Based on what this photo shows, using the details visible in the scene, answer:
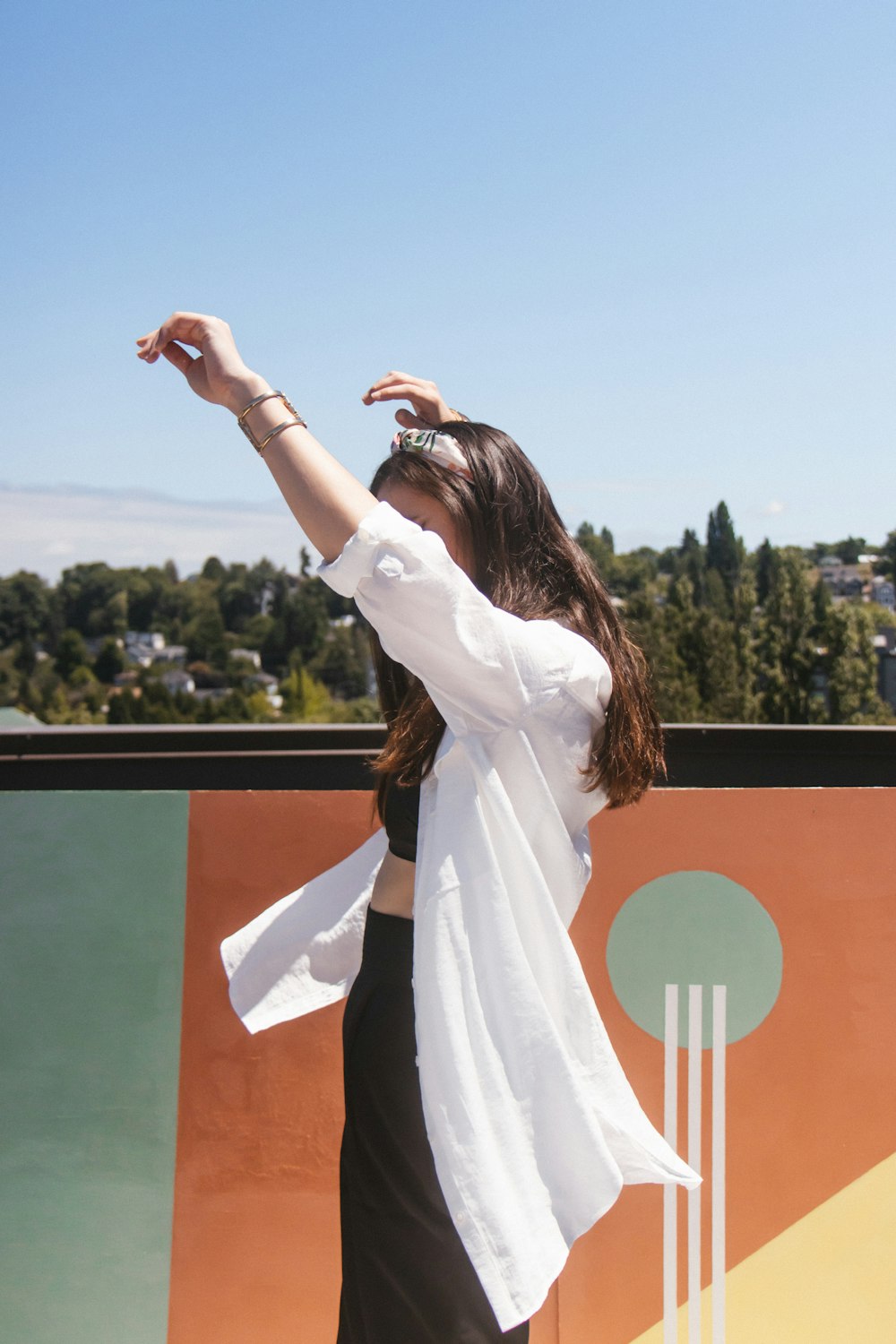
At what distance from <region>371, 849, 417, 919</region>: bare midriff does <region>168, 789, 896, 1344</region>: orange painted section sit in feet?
2.03

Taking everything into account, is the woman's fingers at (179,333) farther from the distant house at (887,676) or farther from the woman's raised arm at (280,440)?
the distant house at (887,676)

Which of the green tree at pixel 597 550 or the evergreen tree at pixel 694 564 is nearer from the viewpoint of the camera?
the green tree at pixel 597 550

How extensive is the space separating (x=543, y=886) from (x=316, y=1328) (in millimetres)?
1249

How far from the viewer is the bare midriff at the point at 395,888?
4.49 feet

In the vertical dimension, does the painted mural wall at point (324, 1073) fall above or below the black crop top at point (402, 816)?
below

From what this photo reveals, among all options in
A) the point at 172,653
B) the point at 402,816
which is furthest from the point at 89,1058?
the point at 172,653

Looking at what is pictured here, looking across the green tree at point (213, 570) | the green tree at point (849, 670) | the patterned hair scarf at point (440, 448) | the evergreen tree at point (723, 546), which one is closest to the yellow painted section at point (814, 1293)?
the patterned hair scarf at point (440, 448)

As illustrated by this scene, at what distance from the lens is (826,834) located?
2027mm

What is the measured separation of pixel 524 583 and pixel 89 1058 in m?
1.28

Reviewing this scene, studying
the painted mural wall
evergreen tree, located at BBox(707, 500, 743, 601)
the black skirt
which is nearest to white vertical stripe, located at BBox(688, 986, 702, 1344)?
the painted mural wall

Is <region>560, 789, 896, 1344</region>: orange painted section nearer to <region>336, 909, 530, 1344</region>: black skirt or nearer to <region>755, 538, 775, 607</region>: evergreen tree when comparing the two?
<region>336, 909, 530, 1344</region>: black skirt

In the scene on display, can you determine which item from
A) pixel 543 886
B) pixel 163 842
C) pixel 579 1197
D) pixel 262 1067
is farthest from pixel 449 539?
pixel 262 1067

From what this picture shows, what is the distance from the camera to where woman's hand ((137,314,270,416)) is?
121 cm

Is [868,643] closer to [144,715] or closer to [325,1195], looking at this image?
[144,715]
